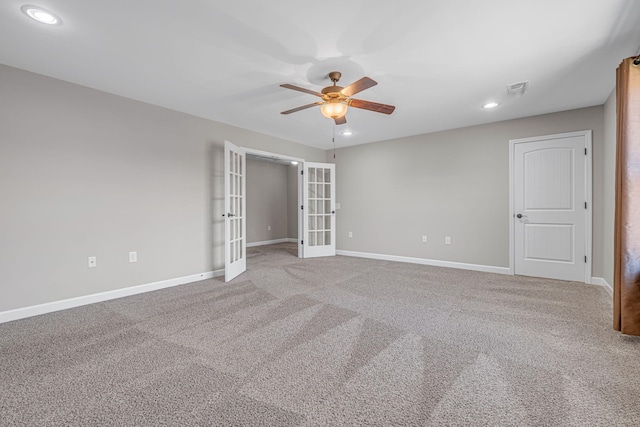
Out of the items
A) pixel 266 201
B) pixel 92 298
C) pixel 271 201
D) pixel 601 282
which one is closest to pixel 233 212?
pixel 92 298

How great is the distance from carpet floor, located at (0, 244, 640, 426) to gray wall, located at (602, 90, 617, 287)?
529mm

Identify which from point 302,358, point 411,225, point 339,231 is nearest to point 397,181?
point 411,225

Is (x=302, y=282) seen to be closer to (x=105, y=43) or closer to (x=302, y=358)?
(x=302, y=358)

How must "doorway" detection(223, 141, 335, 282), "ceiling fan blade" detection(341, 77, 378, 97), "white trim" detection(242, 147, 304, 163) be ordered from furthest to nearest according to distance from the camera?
"doorway" detection(223, 141, 335, 282) < "white trim" detection(242, 147, 304, 163) < "ceiling fan blade" detection(341, 77, 378, 97)

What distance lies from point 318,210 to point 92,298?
408cm

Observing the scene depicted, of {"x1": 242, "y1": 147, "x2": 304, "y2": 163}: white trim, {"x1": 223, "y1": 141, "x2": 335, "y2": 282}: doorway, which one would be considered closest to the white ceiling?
{"x1": 242, "y1": 147, "x2": 304, "y2": 163}: white trim

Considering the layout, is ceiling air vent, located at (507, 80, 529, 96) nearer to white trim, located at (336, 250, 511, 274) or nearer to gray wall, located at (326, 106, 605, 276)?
gray wall, located at (326, 106, 605, 276)

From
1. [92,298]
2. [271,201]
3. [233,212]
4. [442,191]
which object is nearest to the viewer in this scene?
[92,298]

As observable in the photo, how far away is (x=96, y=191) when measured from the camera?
3107 millimetres

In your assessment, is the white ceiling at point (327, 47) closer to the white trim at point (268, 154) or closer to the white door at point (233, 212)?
the white door at point (233, 212)

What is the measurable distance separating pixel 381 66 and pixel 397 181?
3.03 meters

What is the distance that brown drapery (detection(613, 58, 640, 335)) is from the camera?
83.8 inches

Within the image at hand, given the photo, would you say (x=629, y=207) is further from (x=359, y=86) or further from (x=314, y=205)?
(x=314, y=205)

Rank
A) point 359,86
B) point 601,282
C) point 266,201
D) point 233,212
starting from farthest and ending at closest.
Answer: point 266,201, point 233,212, point 601,282, point 359,86
